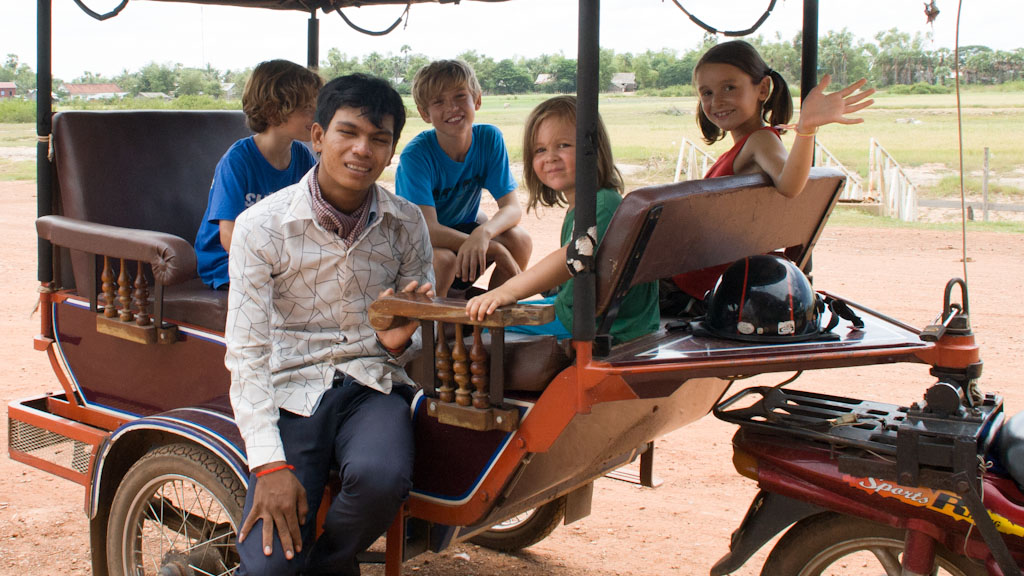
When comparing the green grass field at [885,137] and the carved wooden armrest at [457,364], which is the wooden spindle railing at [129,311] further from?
the green grass field at [885,137]

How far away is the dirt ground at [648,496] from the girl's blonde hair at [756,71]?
1.69 meters

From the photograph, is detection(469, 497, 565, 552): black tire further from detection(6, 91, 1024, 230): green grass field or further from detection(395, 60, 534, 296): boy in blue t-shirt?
detection(6, 91, 1024, 230): green grass field

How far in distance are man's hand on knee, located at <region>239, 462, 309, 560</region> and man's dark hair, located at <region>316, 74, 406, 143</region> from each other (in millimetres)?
1012

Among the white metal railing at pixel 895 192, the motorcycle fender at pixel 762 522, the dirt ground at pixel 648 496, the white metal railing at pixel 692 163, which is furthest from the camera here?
the white metal railing at pixel 692 163

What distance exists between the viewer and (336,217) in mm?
2895

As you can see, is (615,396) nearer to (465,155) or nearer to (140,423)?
(140,423)

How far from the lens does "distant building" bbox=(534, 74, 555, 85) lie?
11.9 feet

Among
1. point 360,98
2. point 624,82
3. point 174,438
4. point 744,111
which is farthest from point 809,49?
point 174,438

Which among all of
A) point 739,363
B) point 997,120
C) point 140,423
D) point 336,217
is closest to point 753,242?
point 739,363

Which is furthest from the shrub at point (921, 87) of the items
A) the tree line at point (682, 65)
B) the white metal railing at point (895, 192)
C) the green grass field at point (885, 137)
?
the white metal railing at point (895, 192)

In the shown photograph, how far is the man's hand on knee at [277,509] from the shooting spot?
257 cm

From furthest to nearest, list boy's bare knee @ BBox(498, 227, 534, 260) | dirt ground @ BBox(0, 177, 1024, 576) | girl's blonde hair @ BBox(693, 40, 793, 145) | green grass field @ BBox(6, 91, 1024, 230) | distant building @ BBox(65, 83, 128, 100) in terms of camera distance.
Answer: distant building @ BBox(65, 83, 128, 100)
green grass field @ BBox(6, 91, 1024, 230)
boy's bare knee @ BBox(498, 227, 534, 260)
dirt ground @ BBox(0, 177, 1024, 576)
girl's blonde hair @ BBox(693, 40, 793, 145)

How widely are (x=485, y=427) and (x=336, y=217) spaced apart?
0.79 metres

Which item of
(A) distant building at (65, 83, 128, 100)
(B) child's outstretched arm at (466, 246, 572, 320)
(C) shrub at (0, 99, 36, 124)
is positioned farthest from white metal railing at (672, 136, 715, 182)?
(C) shrub at (0, 99, 36, 124)
